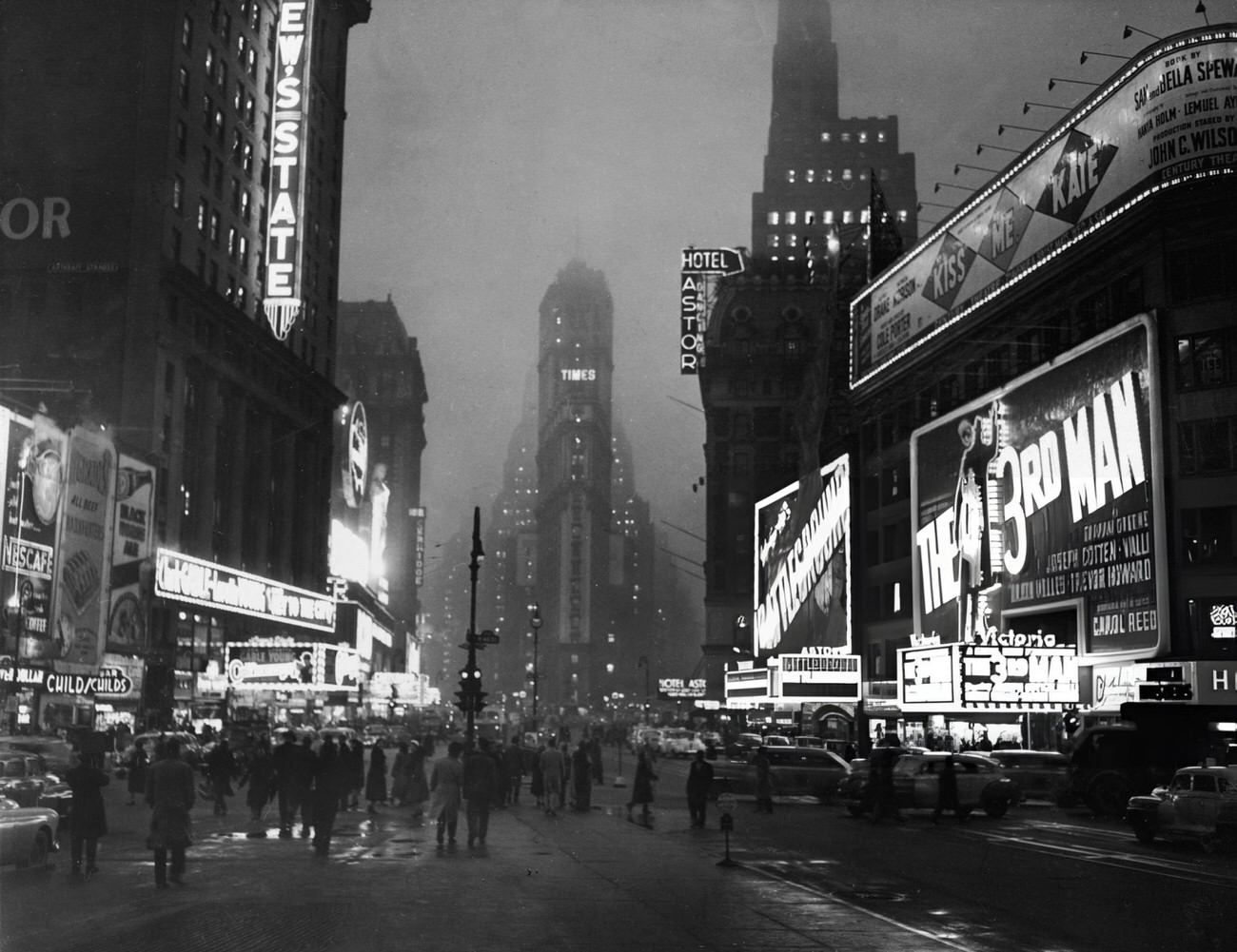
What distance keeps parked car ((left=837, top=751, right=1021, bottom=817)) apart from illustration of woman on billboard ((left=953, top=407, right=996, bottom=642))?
2184 centimetres

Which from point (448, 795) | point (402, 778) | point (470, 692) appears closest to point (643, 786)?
point (470, 692)

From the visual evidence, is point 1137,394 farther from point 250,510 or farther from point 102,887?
A: point 250,510

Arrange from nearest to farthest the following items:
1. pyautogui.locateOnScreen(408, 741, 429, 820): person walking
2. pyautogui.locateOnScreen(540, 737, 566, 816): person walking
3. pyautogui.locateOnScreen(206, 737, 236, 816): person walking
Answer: pyautogui.locateOnScreen(206, 737, 236, 816): person walking
pyautogui.locateOnScreen(540, 737, 566, 816): person walking
pyautogui.locateOnScreen(408, 741, 429, 820): person walking

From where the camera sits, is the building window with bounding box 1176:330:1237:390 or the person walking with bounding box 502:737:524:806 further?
the building window with bounding box 1176:330:1237:390

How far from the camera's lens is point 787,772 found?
41.7m

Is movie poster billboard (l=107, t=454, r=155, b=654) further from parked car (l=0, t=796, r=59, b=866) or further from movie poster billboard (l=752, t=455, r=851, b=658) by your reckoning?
parked car (l=0, t=796, r=59, b=866)

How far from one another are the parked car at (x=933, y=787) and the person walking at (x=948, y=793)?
415 mm

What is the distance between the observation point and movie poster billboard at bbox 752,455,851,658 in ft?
241

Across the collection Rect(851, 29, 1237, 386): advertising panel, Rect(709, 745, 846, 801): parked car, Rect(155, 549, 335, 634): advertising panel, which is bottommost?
Rect(709, 745, 846, 801): parked car

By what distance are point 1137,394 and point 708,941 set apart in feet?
120

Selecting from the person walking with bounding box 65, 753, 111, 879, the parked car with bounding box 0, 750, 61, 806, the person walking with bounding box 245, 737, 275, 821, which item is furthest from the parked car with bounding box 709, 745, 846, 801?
the person walking with bounding box 65, 753, 111, 879

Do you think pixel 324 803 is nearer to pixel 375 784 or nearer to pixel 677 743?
pixel 375 784

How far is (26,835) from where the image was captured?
2008 centimetres

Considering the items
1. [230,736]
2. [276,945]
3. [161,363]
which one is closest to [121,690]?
[230,736]
